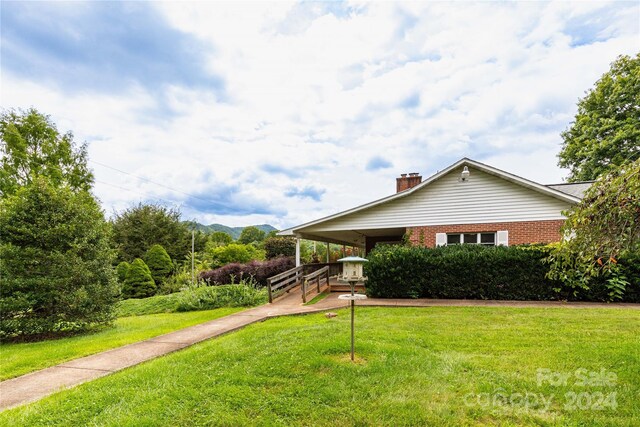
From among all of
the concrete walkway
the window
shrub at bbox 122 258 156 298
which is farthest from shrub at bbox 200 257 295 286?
the window

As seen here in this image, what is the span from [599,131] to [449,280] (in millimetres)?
18712

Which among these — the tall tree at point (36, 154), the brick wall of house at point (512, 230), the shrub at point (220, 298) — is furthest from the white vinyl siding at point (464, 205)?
the tall tree at point (36, 154)

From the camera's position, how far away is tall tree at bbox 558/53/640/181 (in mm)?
19047

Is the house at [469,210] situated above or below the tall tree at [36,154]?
below

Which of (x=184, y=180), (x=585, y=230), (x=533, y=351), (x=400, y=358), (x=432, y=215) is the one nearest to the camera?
(x=585, y=230)

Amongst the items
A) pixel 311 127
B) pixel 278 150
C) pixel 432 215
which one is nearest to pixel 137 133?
pixel 278 150

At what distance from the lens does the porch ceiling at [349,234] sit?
14.8 meters

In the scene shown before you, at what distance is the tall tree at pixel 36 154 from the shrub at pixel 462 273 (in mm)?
20450

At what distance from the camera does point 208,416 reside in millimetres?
3008

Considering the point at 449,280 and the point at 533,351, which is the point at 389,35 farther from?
the point at 533,351

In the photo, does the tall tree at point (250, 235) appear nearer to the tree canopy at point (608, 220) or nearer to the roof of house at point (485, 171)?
the roof of house at point (485, 171)

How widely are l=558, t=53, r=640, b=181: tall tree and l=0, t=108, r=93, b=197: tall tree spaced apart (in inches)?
1276

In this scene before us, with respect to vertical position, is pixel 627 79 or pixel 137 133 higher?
pixel 627 79

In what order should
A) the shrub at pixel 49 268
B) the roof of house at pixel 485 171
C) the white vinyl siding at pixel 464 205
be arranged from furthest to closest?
the white vinyl siding at pixel 464 205 → the roof of house at pixel 485 171 → the shrub at pixel 49 268
